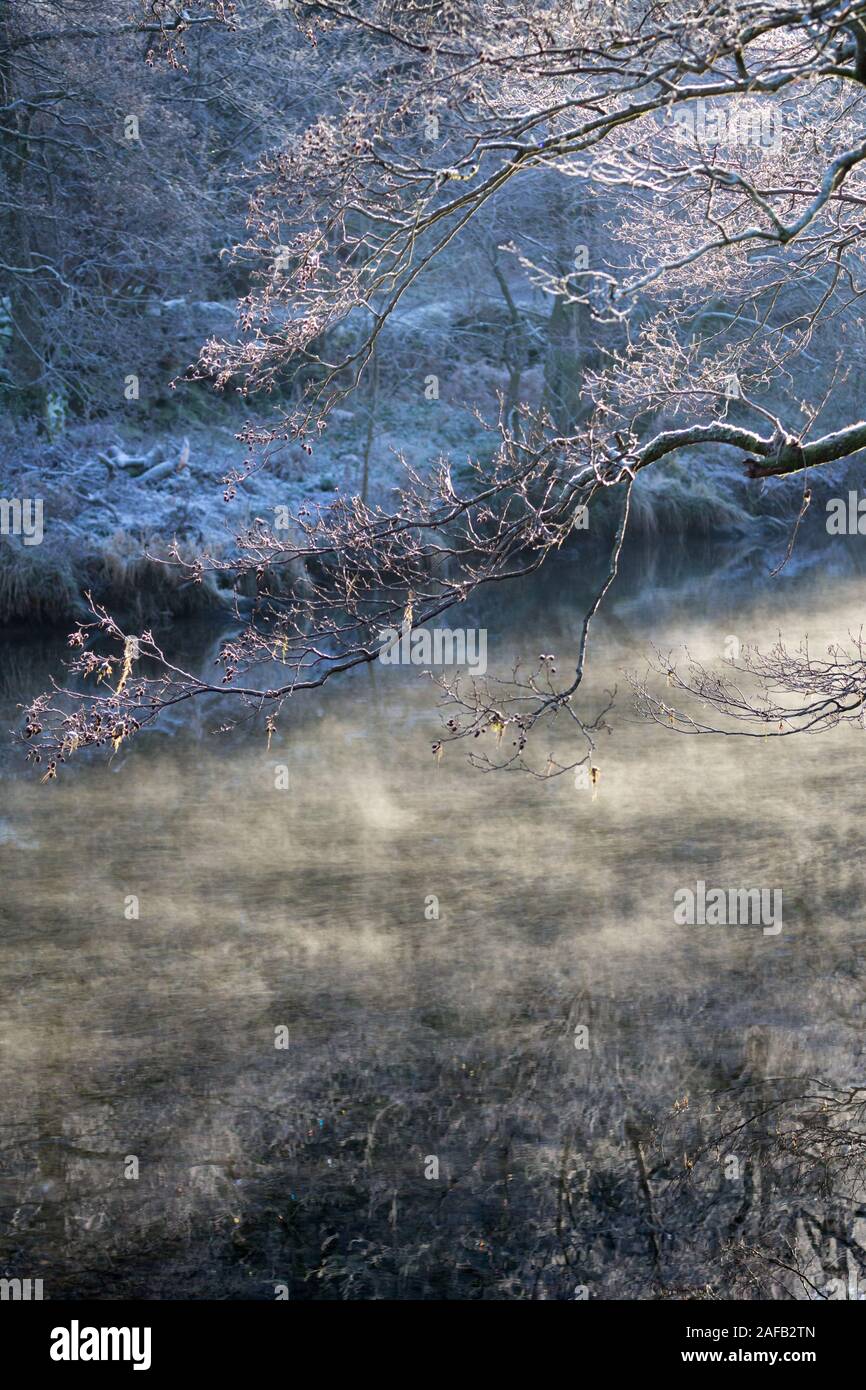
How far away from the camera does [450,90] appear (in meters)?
5.37

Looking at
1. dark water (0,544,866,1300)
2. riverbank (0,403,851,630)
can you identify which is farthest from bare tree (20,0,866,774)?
riverbank (0,403,851,630)

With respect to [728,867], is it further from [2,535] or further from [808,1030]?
[2,535]

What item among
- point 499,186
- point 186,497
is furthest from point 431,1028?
point 186,497

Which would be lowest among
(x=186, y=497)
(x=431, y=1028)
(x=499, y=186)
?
(x=431, y=1028)

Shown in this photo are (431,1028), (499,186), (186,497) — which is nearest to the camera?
(499,186)

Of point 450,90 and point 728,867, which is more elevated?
point 450,90

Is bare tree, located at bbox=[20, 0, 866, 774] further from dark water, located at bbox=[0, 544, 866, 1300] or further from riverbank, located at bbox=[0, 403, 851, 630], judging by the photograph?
riverbank, located at bbox=[0, 403, 851, 630]

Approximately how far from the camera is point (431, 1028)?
7129 mm

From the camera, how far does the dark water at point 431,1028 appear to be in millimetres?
5449

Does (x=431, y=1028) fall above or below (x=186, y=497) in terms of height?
below

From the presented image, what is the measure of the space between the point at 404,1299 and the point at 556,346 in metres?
15.8

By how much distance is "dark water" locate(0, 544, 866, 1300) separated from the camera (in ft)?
17.9

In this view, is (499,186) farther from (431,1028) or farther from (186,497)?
(186,497)

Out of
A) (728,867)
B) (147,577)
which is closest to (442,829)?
(728,867)
